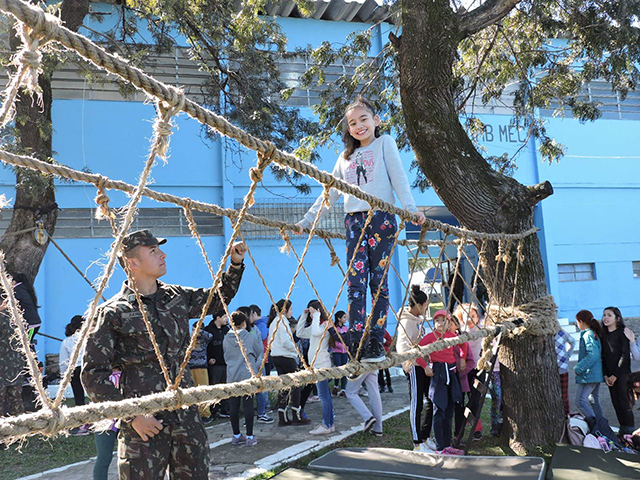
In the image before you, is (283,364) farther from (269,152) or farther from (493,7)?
(269,152)

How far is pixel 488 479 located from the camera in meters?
3.42

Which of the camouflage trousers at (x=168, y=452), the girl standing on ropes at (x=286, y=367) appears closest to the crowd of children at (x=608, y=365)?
the girl standing on ropes at (x=286, y=367)

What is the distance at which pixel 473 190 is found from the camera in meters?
4.39

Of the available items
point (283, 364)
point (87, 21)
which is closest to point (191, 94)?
point (87, 21)

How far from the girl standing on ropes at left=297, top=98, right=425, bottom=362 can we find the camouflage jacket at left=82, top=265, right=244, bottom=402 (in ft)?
2.86

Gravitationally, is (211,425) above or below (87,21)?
below

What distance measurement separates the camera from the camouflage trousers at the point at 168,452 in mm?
2174

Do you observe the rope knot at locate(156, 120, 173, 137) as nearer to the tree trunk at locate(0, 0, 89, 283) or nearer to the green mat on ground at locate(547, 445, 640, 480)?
the green mat on ground at locate(547, 445, 640, 480)

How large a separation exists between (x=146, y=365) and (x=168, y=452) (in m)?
0.34

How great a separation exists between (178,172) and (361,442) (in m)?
6.35

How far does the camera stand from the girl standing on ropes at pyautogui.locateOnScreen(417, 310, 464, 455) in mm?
4652

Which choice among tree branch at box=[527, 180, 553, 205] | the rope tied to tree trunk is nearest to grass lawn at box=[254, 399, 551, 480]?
the rope tied to tree trunk

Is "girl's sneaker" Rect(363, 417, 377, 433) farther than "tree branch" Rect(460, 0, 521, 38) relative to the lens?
Yes

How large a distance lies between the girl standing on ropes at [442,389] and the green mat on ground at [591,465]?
0.95 metres
